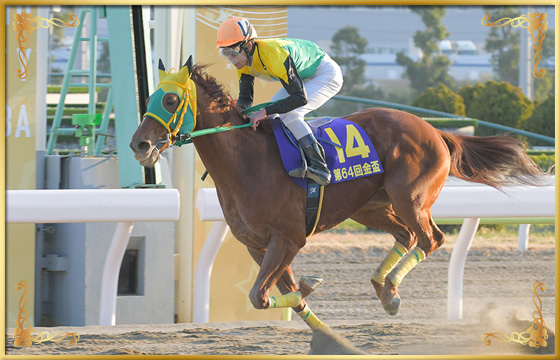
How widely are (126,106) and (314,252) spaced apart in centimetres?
364

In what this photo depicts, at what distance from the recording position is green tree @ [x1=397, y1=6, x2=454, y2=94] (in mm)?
24703

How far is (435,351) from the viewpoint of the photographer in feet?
13.4

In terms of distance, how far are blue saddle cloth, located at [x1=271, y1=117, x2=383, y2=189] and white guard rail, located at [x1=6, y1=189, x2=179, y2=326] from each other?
730mm

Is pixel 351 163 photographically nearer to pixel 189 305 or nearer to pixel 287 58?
pixel 287 58

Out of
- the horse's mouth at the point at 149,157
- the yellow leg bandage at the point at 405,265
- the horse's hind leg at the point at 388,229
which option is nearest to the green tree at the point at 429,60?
the horse's hind leg at the point at 388,229

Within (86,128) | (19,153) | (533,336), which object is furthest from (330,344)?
(19,153)

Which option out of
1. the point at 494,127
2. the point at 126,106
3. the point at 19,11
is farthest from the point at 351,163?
the point at 494,127

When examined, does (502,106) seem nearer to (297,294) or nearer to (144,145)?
(297,294)

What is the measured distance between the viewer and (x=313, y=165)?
373cm

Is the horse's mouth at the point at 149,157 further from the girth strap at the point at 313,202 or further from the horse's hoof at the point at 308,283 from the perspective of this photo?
the horse's hoof at the point at 308,283

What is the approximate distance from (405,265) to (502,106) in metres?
9.94

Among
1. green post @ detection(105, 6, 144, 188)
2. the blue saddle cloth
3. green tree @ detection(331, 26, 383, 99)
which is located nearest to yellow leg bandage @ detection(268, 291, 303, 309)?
the blue saddle cloth

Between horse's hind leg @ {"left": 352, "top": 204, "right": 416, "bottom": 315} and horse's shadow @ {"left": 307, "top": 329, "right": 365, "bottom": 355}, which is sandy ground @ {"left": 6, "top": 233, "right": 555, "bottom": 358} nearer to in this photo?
horse's shadow @ {"left": 307, "top": 329, "right": 365, "bottom": 355}

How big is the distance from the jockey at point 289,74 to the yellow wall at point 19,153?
1614 millimetres
